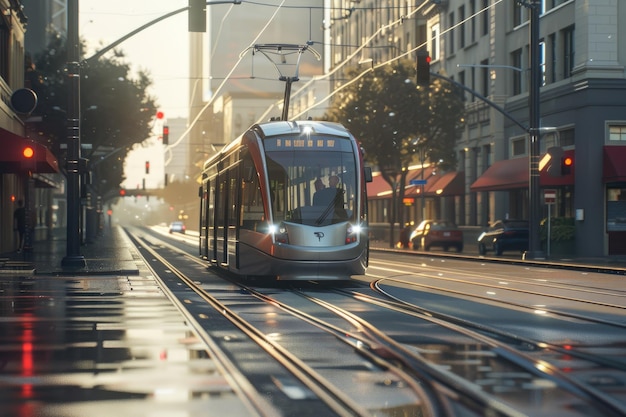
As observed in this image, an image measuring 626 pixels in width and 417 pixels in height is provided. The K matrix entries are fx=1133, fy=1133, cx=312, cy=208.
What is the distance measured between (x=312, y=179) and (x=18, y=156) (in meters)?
14.2

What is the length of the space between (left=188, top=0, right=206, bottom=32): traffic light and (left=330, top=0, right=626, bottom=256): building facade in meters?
15.5

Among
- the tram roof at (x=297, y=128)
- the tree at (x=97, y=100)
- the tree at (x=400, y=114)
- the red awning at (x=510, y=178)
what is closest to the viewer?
the tram roof at (x=297, y=128)

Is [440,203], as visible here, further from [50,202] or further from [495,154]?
[50,202]

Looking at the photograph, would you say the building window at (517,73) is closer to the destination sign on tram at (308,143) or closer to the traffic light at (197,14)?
the destination sign on tram at (308,143)

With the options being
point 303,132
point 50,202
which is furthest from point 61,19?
point 303,132

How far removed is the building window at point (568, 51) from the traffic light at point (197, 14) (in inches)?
1044

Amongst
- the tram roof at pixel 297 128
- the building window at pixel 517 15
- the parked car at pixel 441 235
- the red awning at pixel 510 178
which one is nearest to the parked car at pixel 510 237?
the red awning at pixel 510 178

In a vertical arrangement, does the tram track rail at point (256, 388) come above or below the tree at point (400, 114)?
below

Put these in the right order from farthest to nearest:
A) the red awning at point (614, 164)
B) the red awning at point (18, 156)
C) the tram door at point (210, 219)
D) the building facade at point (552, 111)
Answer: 1. the building facade at point (552, 111)
2. the red awning at point (614, 164)
3. the tram door at point (210, 219)
4. the red awning at point (18, 156)

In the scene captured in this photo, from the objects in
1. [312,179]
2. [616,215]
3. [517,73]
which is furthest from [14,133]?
[517,73]

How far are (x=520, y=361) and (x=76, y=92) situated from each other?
2134cm

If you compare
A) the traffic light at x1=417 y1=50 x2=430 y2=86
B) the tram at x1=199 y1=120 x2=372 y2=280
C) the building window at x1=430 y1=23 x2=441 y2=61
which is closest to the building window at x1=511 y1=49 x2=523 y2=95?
the building window at x1=430 y1=23 x2=441 y2=61

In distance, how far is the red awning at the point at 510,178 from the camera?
46844mm

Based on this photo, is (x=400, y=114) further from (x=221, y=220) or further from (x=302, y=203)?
(x=302, y=203)
